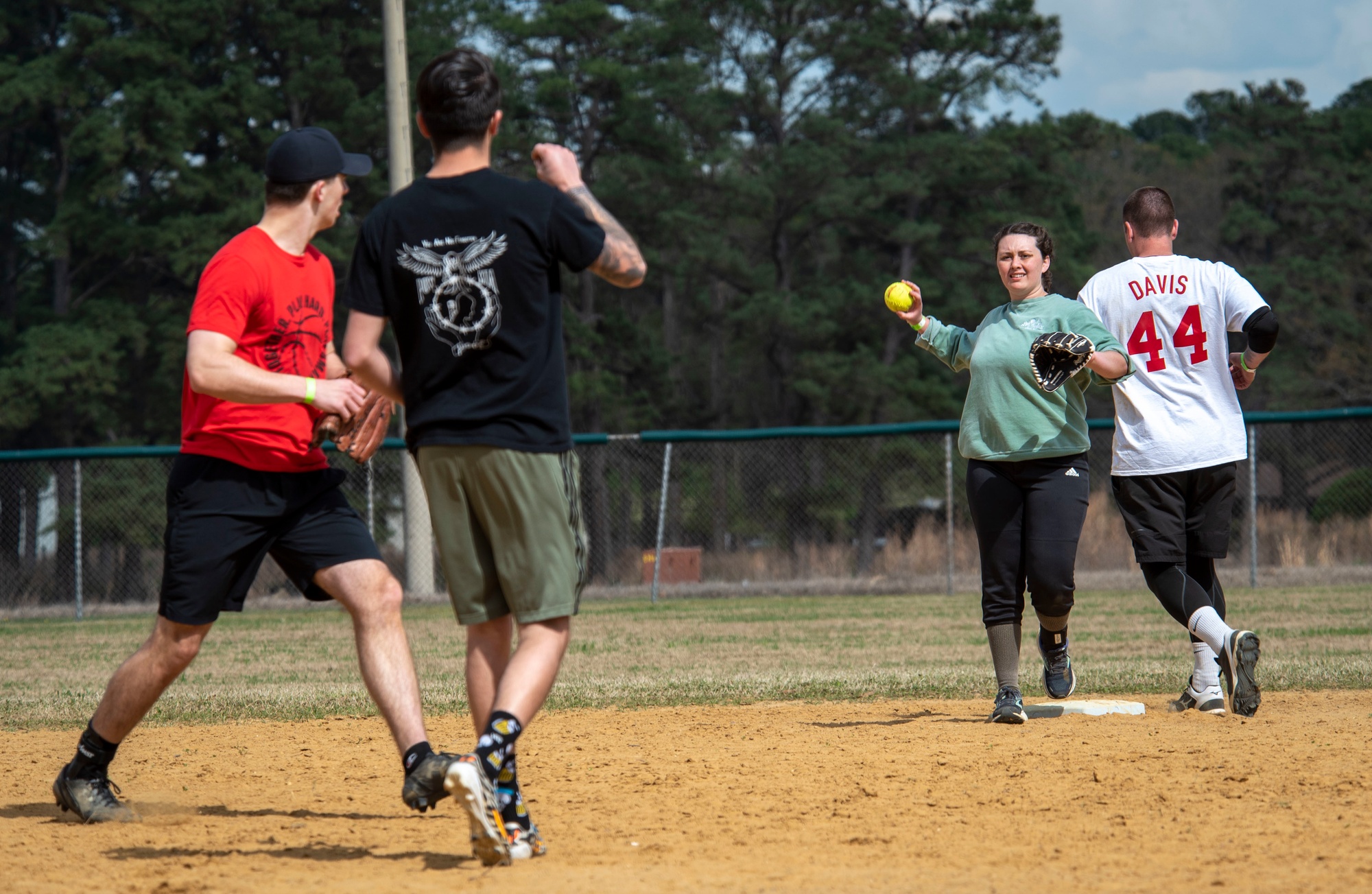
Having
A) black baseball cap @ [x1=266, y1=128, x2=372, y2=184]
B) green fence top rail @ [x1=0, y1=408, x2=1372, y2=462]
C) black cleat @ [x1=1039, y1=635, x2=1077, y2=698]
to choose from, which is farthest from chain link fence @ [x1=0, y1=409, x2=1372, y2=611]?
black baseball cap @ [x1=266, y1=128, x2=372, y2=184]

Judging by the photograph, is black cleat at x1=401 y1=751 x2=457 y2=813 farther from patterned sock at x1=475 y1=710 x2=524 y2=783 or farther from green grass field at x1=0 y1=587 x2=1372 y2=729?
green grass field at x1=0 y1=587 x2=1372 y2=729

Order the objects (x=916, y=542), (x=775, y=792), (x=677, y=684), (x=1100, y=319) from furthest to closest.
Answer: (x=916, y=542) < (x=677, y=684) < (x=1100, y=319) < (x=775, y=792)

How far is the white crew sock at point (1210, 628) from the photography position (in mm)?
5551

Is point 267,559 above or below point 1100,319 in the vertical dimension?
below

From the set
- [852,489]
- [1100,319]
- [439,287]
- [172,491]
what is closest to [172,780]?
[172,491]

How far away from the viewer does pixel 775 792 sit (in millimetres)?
4512

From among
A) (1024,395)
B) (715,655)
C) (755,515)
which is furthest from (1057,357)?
Answer: (755,515)

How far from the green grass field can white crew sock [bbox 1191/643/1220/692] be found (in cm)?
102

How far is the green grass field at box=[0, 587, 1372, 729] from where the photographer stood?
728 cm

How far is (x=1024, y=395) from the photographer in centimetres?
565

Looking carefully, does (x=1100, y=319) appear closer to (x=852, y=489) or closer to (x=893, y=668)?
(x=893, y=668)

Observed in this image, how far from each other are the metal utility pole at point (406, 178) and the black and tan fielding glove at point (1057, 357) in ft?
39.7

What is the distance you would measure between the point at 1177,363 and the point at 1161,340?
0.13 meters

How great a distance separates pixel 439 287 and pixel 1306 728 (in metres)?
4.09
